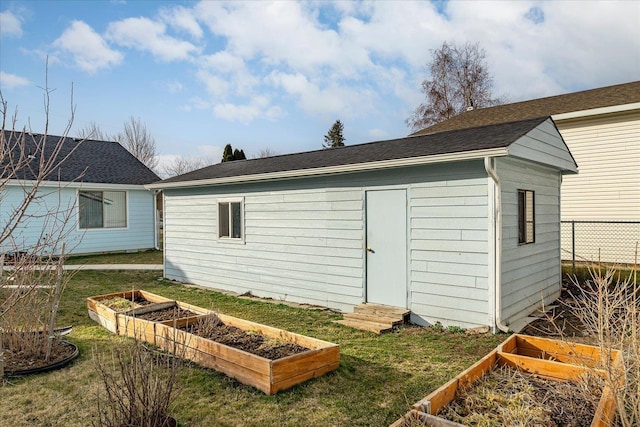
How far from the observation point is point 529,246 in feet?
22.6

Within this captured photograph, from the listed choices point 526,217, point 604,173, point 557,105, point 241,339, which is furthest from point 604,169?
point 241,339

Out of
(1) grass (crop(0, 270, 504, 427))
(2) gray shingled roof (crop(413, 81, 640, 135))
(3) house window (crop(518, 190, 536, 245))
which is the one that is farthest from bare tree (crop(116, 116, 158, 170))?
(3) house window (crop(518, 190, 536, 245))

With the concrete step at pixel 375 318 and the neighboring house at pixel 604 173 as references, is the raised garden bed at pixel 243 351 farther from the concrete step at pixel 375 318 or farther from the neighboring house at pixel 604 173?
the neighboring house at pixel 604 173

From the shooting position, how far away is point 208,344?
4562 mm

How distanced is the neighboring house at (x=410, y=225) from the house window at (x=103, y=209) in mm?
8117

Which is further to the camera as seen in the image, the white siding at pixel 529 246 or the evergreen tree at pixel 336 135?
the evergreen tree at pixel 336 135

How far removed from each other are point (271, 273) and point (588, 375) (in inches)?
243

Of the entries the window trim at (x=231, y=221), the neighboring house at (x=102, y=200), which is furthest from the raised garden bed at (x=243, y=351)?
the neighboring house at (x=102, y=200)

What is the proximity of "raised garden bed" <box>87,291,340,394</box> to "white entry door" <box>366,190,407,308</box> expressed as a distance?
7.84ft

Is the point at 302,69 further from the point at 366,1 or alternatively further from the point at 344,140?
the point at 344,140

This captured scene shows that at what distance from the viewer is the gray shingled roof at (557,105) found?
11.8 meters

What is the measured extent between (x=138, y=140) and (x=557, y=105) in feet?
114

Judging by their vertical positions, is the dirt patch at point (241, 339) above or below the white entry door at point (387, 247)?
below

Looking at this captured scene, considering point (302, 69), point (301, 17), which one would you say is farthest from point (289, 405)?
point (302, 69)
